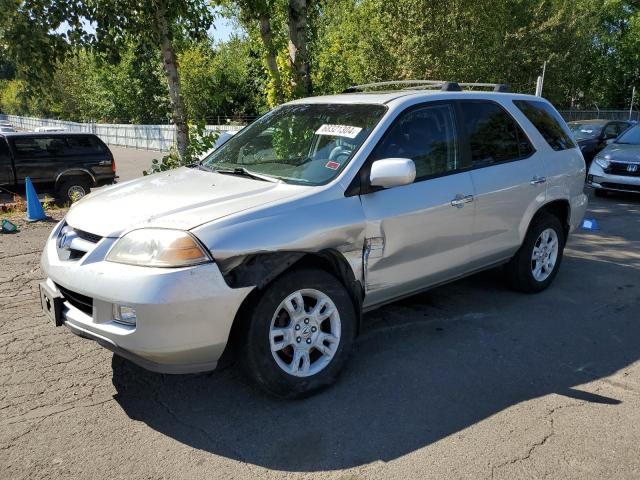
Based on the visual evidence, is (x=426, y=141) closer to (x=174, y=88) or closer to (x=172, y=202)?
(x=172, y=202)

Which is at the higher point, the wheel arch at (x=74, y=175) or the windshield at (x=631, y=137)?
the windshield at (x=631, y=137)

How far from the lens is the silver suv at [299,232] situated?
9.66 feet

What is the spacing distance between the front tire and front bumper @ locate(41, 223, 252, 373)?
7.5 inches

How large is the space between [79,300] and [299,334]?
128 centimetres

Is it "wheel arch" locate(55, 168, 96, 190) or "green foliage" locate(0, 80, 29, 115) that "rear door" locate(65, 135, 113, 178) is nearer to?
"wheel arch" locate(55, 168, 96, 190)

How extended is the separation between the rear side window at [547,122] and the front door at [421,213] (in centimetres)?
116

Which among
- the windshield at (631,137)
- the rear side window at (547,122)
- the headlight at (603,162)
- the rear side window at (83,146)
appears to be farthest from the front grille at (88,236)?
the windshield at (631,137)

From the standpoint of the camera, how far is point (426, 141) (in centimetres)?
413

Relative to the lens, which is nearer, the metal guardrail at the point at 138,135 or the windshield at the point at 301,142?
the windshield at the point at 301,142

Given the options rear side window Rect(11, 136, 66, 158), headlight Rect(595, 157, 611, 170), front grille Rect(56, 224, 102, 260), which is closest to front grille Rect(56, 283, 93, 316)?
front grille Rect(56, 224, 102, 260)

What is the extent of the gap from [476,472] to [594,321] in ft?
8.29

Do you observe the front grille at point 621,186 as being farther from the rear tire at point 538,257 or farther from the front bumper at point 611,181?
the rear tire at point 538,257

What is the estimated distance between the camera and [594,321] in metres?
4.70

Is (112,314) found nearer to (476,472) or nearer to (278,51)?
(476,472)
